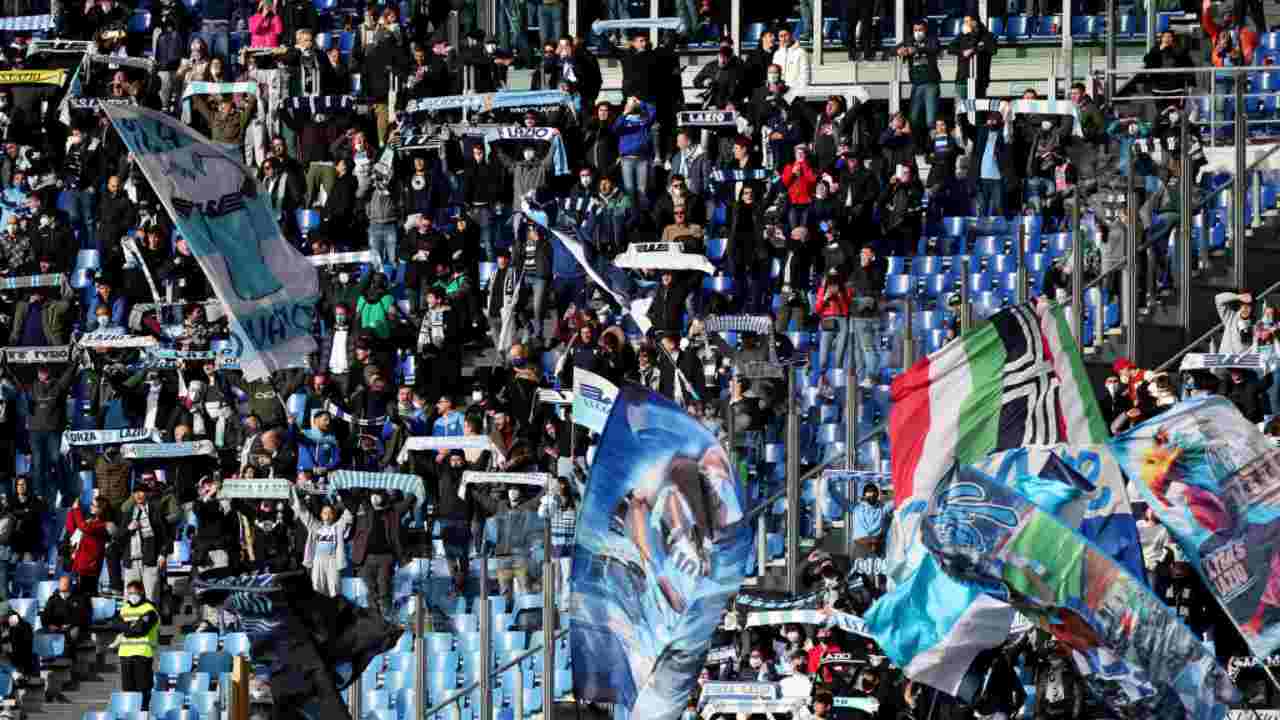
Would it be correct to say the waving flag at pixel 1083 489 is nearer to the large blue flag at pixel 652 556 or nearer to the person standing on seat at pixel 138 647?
the large blue flag at pixel 652 556

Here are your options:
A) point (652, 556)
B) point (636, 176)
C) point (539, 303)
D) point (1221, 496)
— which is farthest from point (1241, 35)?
point (652, 556)

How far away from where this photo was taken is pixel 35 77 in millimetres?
40250

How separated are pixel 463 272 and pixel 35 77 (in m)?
7.32

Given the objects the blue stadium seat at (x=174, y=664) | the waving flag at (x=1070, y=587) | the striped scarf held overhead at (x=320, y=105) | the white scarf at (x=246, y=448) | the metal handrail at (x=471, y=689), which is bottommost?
the blue stadium seat at (x=174, y=664)

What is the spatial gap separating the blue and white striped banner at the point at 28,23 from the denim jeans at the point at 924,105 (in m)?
10.6

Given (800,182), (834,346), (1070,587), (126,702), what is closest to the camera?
(1070,587)

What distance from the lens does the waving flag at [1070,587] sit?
21.3 m

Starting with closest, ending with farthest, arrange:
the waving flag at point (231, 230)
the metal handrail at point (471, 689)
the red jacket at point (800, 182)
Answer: the metal handrail at point (471, 689) < the waving flag at point (231, 230) < the red jacket at point (800, 182)

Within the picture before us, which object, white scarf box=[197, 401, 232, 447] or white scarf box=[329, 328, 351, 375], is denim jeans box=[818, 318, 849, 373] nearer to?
white scarf box=[329, 328, 351, 375]

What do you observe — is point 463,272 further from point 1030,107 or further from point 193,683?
point 193,683

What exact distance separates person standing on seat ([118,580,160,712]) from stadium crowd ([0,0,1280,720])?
3 cm

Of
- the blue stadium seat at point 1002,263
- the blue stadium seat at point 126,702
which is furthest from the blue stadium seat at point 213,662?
the blue stadium seat at point 1002,263

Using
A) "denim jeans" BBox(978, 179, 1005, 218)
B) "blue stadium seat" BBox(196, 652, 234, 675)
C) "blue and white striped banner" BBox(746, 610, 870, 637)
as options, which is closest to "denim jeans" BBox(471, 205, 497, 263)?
"denim jeans" BBox(978, 179, 1005, 218)

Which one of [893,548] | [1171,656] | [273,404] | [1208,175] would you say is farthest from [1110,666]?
[273,404]
